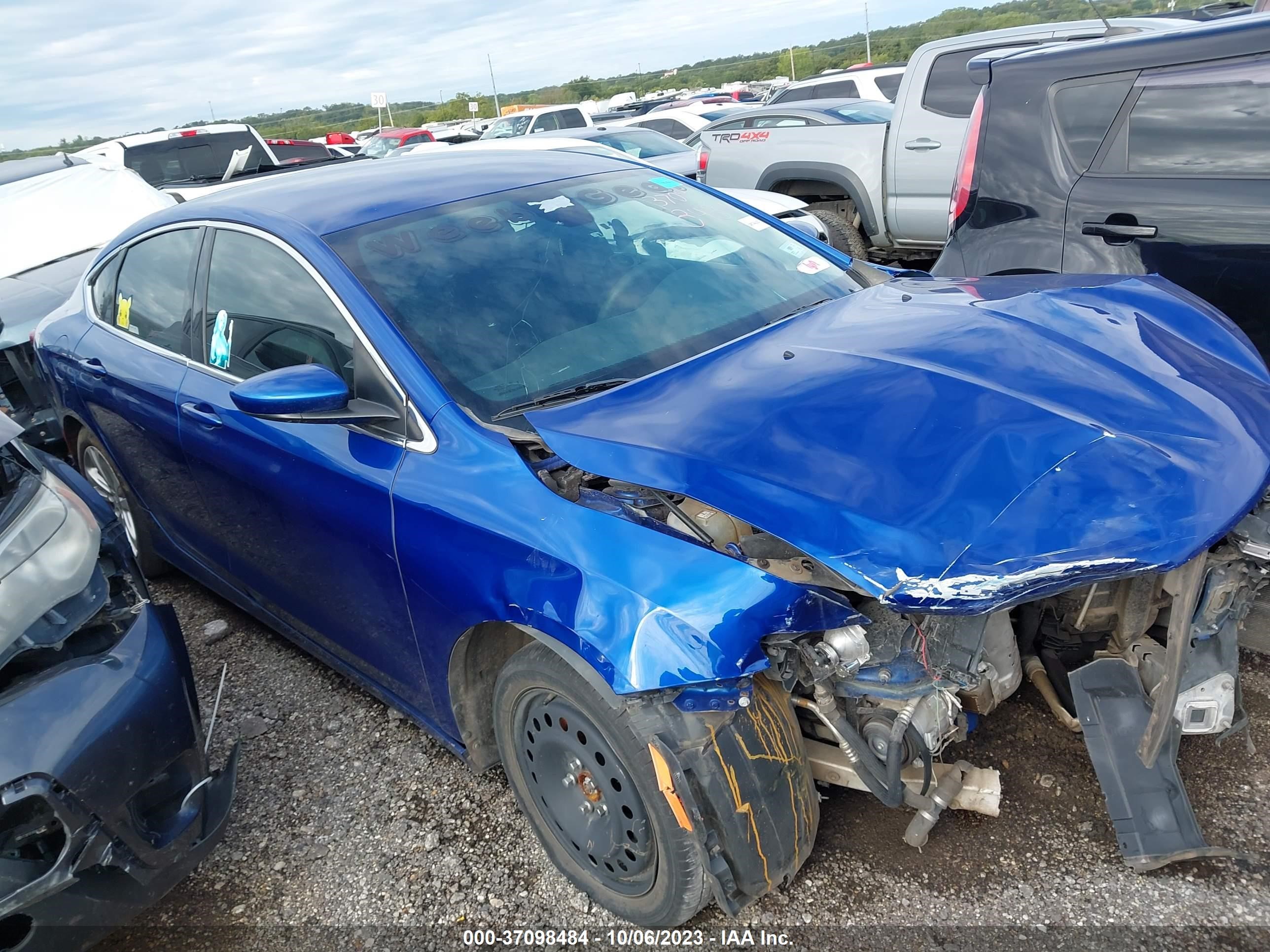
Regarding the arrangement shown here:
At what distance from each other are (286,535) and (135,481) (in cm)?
144

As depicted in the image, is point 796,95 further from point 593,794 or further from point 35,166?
point 593,794

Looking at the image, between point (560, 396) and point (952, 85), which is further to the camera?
point (952, 85)

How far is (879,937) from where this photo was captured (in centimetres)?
211

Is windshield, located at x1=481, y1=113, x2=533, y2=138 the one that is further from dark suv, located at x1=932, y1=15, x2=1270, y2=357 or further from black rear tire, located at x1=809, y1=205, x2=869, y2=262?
dark suv, located at x1=932, y1=15, x2=1270, y2=357

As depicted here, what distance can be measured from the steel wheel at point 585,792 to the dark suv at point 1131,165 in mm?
2655

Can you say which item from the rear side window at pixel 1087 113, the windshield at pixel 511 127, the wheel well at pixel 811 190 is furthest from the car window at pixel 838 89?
the rear side window at pixel 1087 113

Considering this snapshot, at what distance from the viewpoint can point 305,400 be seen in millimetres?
2266

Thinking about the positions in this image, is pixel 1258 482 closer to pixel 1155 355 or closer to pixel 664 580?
pixel 1155 355

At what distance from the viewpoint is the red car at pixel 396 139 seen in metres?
22.6

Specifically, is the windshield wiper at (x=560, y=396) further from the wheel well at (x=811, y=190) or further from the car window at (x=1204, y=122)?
the wheel well at (x=811, y=190)

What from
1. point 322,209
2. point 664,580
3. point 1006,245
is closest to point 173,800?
point 664,580

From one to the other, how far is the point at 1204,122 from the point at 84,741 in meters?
3.92

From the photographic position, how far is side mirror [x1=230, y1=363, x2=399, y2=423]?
2268mm

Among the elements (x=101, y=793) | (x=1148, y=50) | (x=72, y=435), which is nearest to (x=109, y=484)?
(x=72, y=435)
